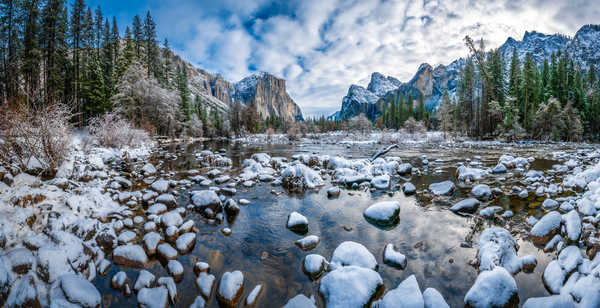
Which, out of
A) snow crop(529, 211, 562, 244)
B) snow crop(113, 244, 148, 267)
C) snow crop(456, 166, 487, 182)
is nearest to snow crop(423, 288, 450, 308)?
snow crop(529, 211, 562, 244)

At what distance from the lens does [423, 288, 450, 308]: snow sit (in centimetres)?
244

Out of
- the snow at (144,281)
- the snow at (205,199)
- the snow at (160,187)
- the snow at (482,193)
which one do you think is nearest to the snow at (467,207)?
the snow at (482,193)

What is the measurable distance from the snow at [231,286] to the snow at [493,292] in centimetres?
272

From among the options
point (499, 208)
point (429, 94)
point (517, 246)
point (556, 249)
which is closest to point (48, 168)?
point (517, 246)

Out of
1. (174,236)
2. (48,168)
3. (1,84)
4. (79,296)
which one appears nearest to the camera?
(79,296)

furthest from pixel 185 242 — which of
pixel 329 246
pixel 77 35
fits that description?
pixel 77 35

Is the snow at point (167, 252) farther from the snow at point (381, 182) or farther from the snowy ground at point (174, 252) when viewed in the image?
the snow at point (381, 182)

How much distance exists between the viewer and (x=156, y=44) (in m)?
35.7

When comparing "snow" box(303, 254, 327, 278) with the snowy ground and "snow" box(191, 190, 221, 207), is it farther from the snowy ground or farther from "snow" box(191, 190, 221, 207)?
"snow" box(191, 190, 221, 207)

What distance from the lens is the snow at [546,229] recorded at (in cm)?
385

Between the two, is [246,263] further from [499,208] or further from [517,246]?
[499,208]

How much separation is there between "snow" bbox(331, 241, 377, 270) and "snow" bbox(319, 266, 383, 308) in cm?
34

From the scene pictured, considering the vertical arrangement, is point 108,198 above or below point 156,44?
below

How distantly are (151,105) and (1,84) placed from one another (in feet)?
35.4
